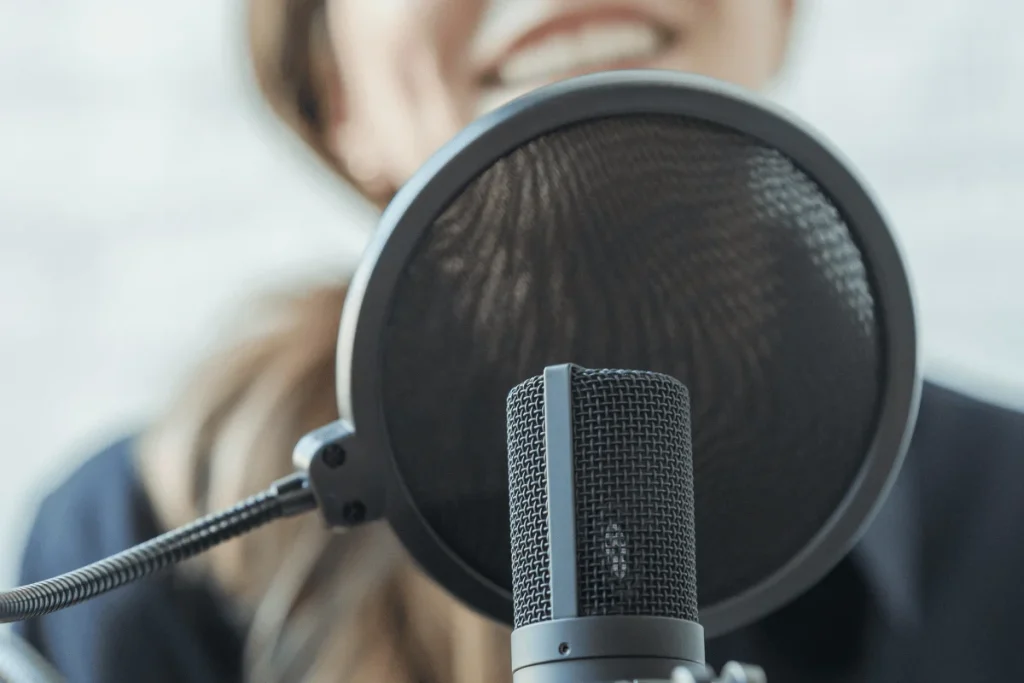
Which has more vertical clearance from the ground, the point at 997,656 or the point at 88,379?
the point at 88,379

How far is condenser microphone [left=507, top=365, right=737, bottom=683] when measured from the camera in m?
0.40

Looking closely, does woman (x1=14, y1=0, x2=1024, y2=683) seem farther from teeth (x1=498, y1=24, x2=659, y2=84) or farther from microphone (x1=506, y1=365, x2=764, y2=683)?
microphone (x1=506, y1=365, x2=764, y2=683)

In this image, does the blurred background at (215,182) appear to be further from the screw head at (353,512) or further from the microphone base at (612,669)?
the microphone base at (612,669)

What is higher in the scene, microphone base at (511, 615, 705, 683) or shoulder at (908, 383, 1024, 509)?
microphone base at (511, 615, 705, 683)

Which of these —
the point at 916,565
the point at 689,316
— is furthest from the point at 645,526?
the point at 916,565

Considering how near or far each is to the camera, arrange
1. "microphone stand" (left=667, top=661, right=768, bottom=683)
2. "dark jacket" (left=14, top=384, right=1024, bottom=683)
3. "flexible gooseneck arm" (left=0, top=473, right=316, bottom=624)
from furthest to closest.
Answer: "dark jacket" (left=14, top=384, right=1024, bottom=683) → "flexible gooseneck arm" (left=0, top=473, right=316, bottom=624) → "microphone stand" (left=667, top=661, right=768, bottom=683)

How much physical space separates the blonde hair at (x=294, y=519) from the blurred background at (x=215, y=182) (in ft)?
0.08

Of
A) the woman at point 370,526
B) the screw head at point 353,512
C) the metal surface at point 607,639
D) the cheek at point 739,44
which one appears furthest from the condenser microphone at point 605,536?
the cheek at point 739,44

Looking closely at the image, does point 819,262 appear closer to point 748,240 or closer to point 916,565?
point 748,240

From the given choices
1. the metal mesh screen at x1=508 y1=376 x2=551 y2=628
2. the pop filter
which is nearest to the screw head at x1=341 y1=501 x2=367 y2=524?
the pop filter

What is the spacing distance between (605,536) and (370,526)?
1.46 feet

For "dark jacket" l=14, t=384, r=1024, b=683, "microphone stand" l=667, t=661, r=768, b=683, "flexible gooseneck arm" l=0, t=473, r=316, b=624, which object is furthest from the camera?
"dark jacket" l=14, t=384, r=1024, b=683

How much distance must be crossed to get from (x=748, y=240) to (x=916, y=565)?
0.99ft

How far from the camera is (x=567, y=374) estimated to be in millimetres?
414
